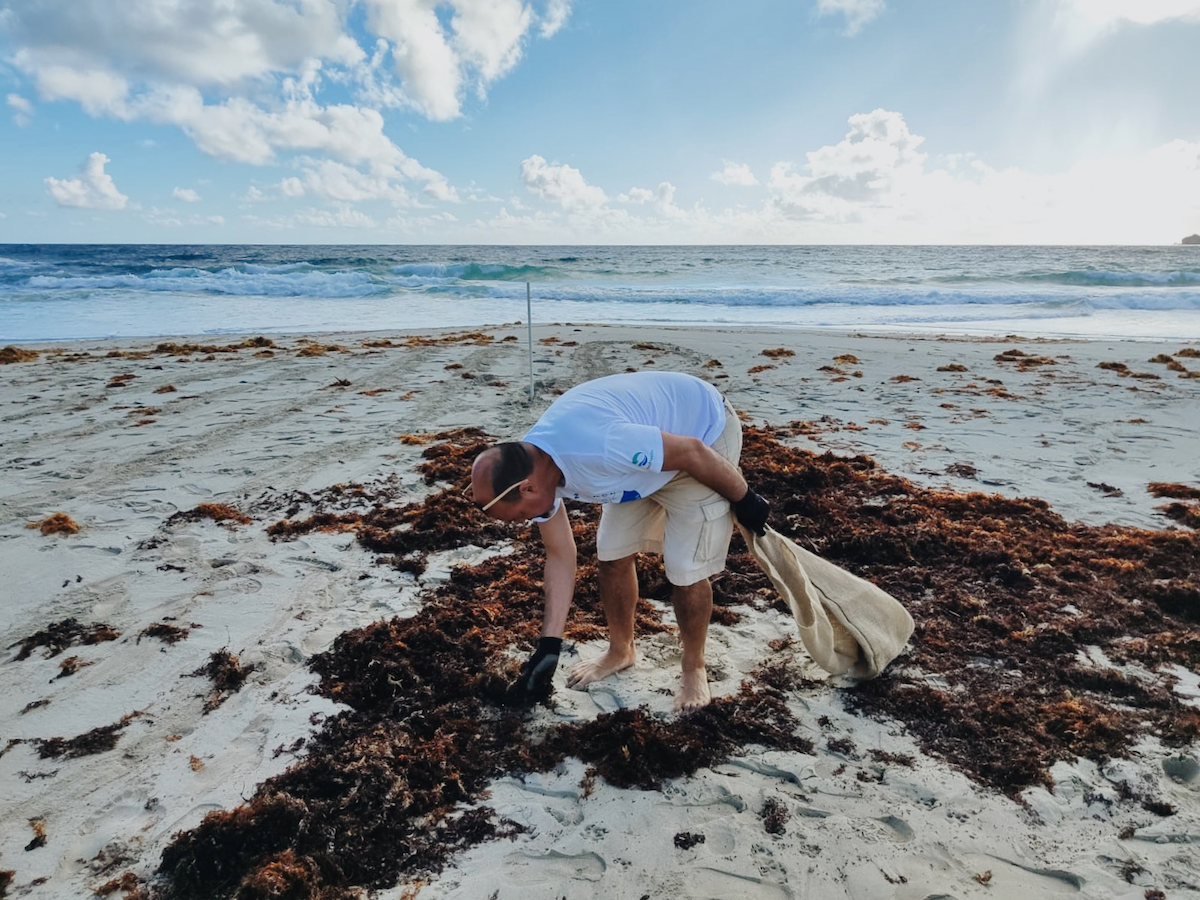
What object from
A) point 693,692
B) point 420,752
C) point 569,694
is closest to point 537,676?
point 569,694

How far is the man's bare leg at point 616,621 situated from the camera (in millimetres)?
2742

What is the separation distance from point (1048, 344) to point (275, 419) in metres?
12.3

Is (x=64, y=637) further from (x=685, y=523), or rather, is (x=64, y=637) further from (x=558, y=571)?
(x=685, y=523)

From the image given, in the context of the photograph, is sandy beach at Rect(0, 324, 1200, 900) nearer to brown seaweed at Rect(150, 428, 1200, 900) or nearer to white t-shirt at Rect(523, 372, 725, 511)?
brown seaweed at Rect(150, 428, 1200, 900)

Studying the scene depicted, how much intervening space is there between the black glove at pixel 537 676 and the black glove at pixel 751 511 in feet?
Answer: 2.73

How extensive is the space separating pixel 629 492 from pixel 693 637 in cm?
68

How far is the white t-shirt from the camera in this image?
84.4 inches

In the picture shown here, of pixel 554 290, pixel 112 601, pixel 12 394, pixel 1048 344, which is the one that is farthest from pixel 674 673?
pixel 554 290

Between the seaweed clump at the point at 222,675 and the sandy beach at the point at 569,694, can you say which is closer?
the sandy beach at the point at 569,694

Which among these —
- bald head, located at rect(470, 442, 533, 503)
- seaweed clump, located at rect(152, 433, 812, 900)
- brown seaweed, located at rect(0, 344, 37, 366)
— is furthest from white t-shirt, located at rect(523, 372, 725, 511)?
brown seaweed, located at rect(0, 344, 37, 366)

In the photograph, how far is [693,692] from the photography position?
2596mm

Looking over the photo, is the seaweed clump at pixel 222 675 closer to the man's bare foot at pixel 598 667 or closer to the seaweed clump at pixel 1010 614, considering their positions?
the man's bare foot at pixel 598 667

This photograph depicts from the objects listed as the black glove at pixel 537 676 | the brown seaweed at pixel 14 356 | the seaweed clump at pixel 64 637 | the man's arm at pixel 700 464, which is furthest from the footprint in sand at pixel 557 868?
the brown seaweed at pixel 14 356

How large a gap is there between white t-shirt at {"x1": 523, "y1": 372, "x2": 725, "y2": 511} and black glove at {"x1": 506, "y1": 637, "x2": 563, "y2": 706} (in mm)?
609
